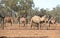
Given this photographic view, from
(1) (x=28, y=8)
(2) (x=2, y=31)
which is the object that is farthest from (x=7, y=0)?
(2) (x=2, y=31)

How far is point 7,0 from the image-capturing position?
28.4m

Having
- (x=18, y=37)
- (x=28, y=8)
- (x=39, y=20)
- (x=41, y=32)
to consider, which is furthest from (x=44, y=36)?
(x=28, y=8)

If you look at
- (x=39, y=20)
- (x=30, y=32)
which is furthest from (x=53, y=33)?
(x=39, y=20)

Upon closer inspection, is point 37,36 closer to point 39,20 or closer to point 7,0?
point 39,20

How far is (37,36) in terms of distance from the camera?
24.4 ft

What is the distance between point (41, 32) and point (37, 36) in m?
0.27

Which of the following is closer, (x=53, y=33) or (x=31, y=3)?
(x=53, y=33)

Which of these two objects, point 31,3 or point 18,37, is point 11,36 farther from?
point 31,3

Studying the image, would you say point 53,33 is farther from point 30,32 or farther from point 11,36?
point 11,36

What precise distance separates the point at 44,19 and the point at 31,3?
18.2 m

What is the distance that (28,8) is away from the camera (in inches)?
1093

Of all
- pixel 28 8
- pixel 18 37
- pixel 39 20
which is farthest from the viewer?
pixel 28 8

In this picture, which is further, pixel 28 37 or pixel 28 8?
pixel 28 8

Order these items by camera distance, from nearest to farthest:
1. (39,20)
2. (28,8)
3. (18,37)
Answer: (18,37), (39,20), (28,8)
